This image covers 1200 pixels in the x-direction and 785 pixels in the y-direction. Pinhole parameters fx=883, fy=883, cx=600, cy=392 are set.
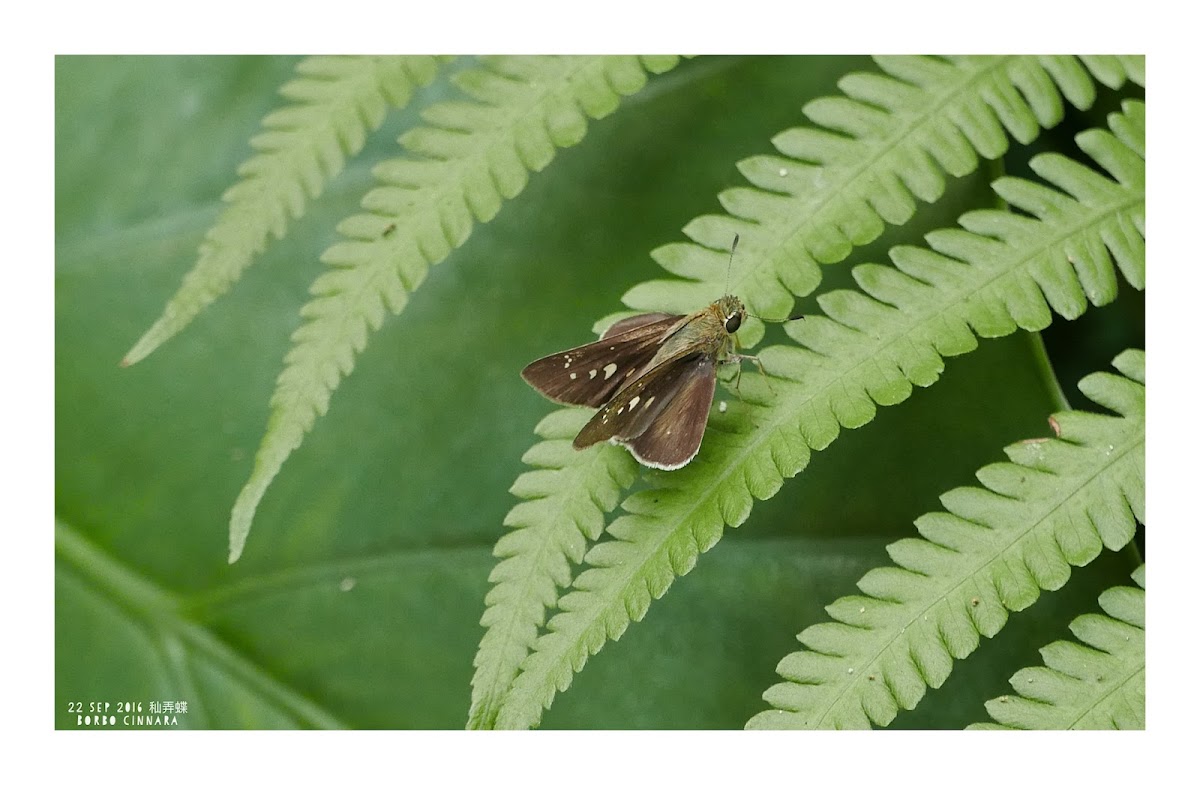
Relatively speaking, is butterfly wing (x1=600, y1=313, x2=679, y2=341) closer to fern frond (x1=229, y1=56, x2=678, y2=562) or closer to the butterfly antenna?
the butterfly antenna

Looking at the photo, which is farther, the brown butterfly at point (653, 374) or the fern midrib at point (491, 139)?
the fern midrib at point (491, 139)

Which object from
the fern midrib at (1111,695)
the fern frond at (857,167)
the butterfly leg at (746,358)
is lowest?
the fern midrib at (1111,695)

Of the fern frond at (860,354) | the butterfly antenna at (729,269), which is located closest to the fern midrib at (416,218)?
the butterfly antenna at (729,269)

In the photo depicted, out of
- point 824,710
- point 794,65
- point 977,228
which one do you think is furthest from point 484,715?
point 794,65

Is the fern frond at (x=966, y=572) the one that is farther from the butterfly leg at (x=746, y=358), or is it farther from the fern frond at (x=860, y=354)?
the butterfly leg at (x=746, y=358)

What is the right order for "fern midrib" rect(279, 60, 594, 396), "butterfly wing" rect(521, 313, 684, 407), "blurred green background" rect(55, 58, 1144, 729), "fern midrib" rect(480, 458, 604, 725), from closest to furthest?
"fern midrib" rect(480, 458, 604, 725) → "butterfly wing" rect(521, 313, 684, 407) → "fern midrib" rect(279, 60, 594, 396) → "blurred green background" rect(55, 58, 1144, 729)

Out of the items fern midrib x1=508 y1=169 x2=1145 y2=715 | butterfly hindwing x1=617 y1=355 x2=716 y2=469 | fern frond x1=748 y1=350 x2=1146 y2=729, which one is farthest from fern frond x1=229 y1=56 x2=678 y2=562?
fern frond x1=748 y1=350 x2=1146 y2=729

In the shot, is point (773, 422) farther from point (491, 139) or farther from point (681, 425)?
point (491, 139)
